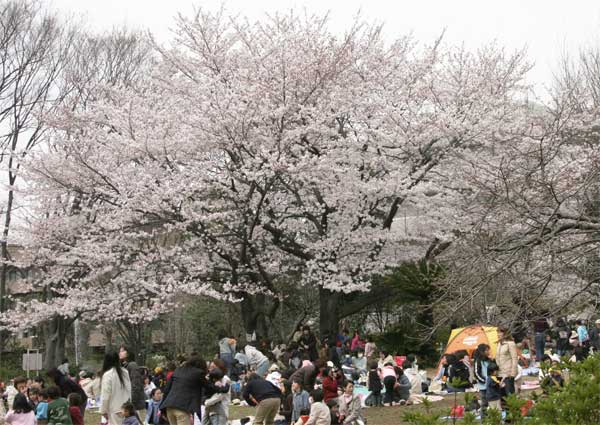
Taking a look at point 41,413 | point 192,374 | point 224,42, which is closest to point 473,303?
point 192,374

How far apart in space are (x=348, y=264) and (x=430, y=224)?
2.74 m

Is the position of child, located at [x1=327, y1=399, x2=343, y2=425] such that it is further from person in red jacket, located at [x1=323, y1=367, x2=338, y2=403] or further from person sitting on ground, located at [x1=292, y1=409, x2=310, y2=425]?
person sitting on ground, located at [x1=292, y1=409, x2=310, y2=425]

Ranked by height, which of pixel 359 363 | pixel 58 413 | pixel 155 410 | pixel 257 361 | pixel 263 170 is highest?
pixel 263 170

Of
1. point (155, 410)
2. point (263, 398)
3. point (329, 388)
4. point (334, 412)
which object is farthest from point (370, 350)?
point (263, 398)

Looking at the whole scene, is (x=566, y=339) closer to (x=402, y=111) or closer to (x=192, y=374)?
(x=402, y=111)

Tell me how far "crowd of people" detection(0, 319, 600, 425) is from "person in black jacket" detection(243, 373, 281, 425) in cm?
1

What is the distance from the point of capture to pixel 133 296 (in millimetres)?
19859

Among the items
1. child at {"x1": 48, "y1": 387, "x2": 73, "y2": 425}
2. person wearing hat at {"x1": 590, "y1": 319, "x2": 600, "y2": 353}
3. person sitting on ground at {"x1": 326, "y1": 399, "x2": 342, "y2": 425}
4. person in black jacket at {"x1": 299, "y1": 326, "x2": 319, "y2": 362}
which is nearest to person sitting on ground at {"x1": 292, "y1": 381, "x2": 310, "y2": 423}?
person sitting on ground at {"x1": 326, "y1": 399, "x2": 342, "y2": 425}

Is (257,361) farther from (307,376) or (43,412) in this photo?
(43,412)

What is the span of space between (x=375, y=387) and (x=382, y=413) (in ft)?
2.19

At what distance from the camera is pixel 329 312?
807 inches

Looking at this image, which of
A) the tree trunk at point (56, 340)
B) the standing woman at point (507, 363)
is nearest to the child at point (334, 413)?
the standing woman at point (507, 363)

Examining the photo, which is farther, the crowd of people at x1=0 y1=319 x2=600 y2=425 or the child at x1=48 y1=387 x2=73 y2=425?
the crowd of people at x1=0 y1=319 x2=600 y2=425

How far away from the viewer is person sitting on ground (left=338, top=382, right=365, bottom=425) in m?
11.6
